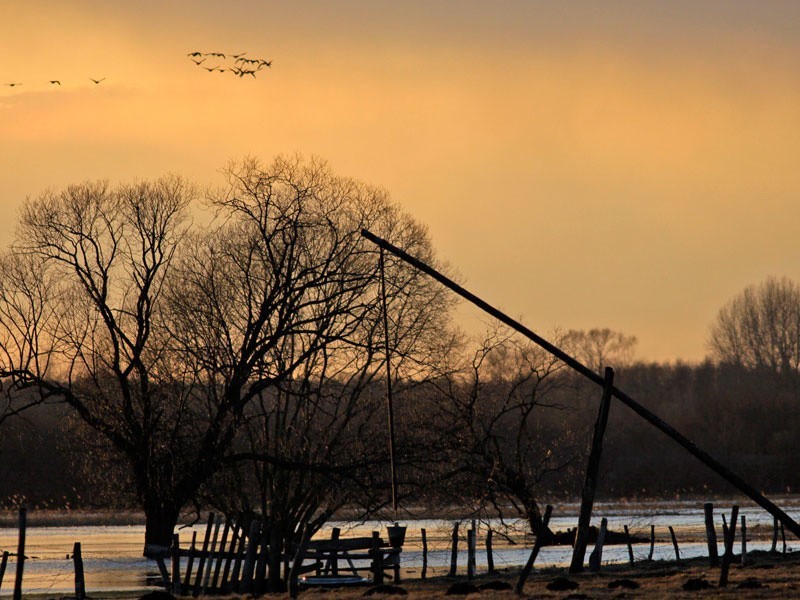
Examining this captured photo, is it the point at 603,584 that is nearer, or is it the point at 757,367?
the point at 603,584

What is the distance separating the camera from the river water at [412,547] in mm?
40188

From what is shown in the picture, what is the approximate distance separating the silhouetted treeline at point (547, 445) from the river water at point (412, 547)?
2.07 m

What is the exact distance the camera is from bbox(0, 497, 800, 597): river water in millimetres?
40188

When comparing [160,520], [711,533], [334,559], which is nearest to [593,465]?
[711,533]

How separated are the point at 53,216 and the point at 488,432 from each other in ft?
57.6

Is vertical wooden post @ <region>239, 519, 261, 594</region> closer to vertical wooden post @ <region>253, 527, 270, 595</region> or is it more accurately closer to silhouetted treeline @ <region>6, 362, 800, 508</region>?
vertical wooden post @ <region>253, 527, 270, 595</region>

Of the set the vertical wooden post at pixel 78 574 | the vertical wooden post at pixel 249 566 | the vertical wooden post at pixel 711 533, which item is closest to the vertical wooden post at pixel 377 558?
the vertical wooden post at pixel 249 566

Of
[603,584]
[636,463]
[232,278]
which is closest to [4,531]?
[232,278]

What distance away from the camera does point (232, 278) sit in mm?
47812

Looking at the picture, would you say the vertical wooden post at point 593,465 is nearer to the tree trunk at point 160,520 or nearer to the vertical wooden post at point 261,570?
the vertical wooden post at point 261,570

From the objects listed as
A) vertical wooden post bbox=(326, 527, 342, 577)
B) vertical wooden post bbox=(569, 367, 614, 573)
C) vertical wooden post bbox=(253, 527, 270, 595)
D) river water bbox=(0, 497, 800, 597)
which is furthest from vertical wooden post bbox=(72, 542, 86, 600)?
vertical wooden post bbox=(569, 367, 614, 573)

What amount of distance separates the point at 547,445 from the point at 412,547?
25546 millimetres

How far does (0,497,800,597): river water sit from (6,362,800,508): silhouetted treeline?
2071 millimetres

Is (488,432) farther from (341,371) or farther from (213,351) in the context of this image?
(213,351)
